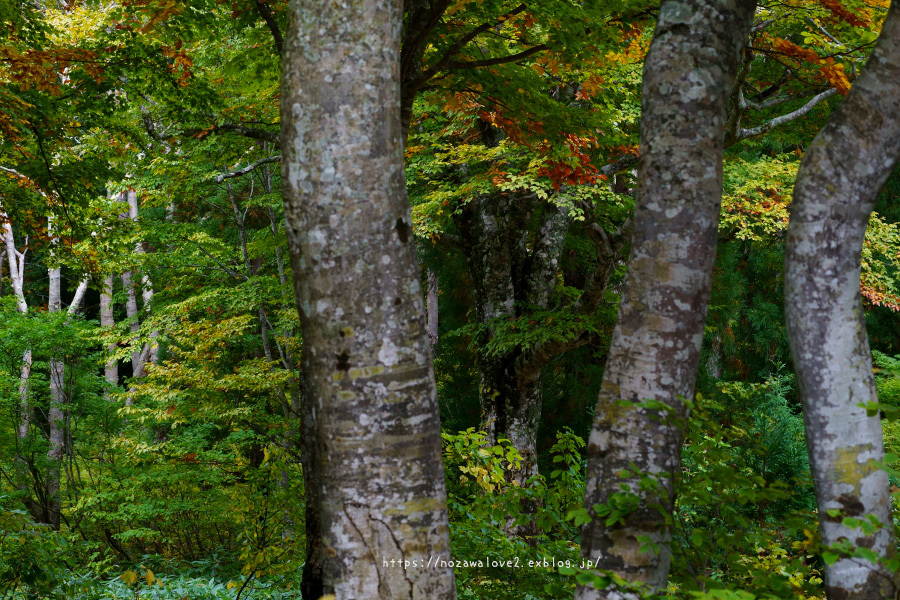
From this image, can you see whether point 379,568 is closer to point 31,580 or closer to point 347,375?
point 347,375

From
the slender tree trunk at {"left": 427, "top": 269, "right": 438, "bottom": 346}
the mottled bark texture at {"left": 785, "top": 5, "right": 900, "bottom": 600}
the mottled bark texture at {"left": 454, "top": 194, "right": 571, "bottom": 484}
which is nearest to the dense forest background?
the mottled bark texture at {"left": 454, "top": 194, "right": 571, "bottom": 484}

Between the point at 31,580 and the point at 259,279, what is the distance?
20.2ft

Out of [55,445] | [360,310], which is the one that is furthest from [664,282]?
[55,445]

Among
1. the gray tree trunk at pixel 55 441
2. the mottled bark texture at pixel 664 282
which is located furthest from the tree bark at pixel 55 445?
the mottled bark texture at pixel 664 282

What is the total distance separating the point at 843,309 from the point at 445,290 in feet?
36.3

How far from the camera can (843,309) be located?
2141 mm

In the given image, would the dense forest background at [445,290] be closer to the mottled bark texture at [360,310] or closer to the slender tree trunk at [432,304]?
the slender tree trunk at [432,304]

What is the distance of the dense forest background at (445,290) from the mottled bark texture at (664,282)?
0.43ft

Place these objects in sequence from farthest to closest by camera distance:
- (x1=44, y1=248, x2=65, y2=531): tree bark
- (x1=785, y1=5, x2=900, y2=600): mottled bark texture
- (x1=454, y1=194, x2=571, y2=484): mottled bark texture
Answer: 1. (x1=454, y1=194, x2=571, y2=484): mottled bark texture
2. (x1=44, y1=248, x2=65, y2=531): tree bark
3. (x1=785, y1=5, x2=900, y2=600): mottled bark texture

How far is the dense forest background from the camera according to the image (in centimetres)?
406

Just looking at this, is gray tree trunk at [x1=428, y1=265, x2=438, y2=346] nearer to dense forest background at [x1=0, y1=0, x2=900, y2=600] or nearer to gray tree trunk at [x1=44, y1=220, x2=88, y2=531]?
dense forest background at [x1=0, y1=0, x2=900, y2=600]

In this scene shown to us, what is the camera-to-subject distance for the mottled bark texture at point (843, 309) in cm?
210

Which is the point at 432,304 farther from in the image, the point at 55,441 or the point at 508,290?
the point at 55,441

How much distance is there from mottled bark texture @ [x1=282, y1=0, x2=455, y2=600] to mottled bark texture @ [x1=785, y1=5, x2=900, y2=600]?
1.25 metres
